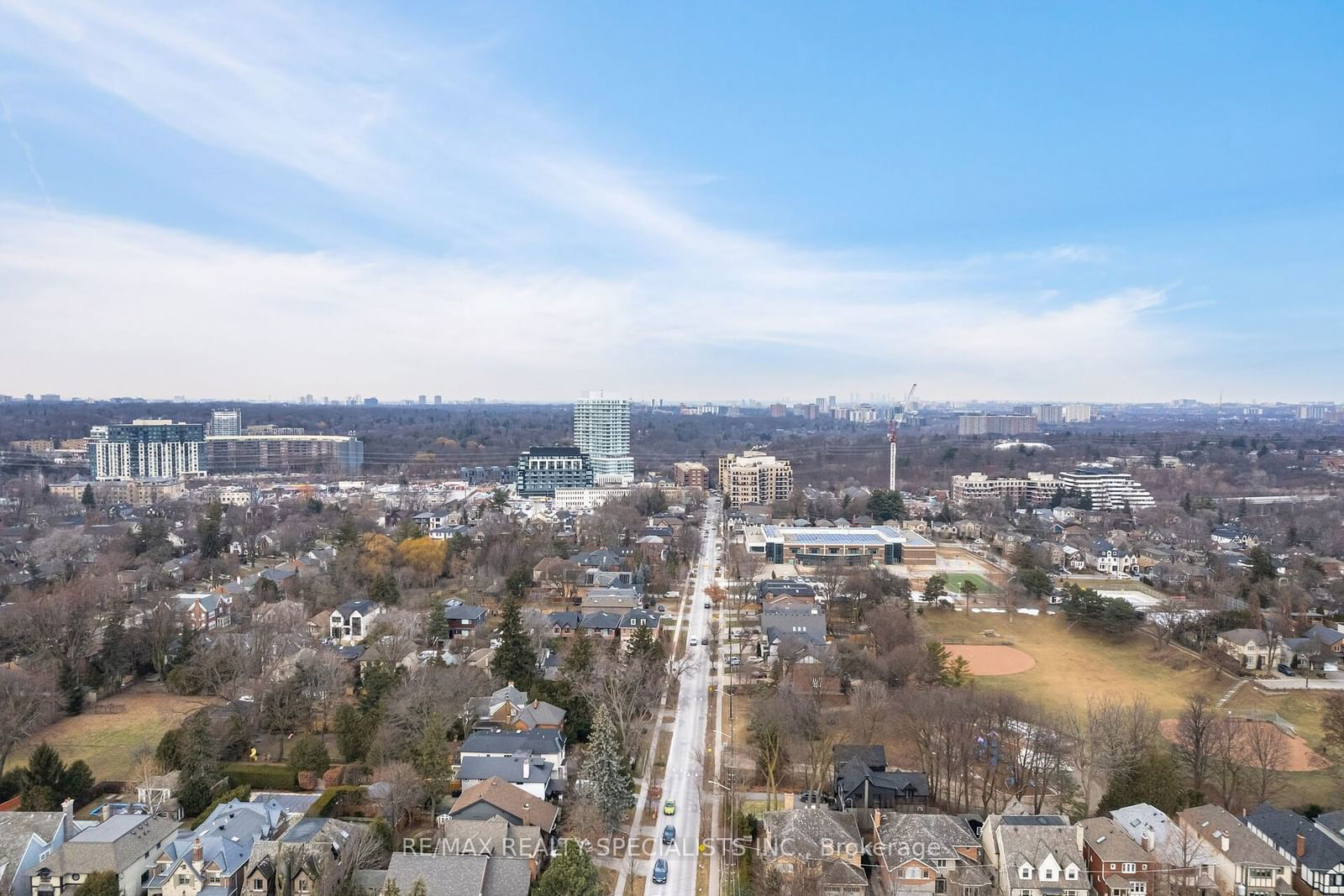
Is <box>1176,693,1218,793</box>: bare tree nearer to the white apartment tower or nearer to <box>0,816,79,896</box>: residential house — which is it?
<box>0,816,79,896</box>: residential house

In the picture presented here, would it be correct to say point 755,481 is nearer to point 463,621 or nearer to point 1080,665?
point 463,621

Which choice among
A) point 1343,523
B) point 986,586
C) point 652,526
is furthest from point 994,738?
point 1343,523

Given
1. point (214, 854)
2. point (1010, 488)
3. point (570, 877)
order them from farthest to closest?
point (1010, 488) < point (214, 854) < point (570, 877)

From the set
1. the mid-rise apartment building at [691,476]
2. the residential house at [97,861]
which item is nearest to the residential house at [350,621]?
the residential house at [97,861]

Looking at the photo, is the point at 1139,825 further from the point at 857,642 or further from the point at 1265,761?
the point at 857,642

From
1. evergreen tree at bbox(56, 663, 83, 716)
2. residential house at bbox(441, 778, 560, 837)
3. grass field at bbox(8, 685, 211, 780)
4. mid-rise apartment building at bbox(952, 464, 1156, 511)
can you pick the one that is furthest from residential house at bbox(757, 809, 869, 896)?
mid-rise apartment building at bbox(952, 464, 1156, 511)

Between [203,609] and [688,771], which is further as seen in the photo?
[203,609]

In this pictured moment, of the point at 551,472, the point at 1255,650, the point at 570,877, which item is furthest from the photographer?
the point at 551,472

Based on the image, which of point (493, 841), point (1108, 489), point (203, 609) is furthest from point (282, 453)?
point (493, 841)
